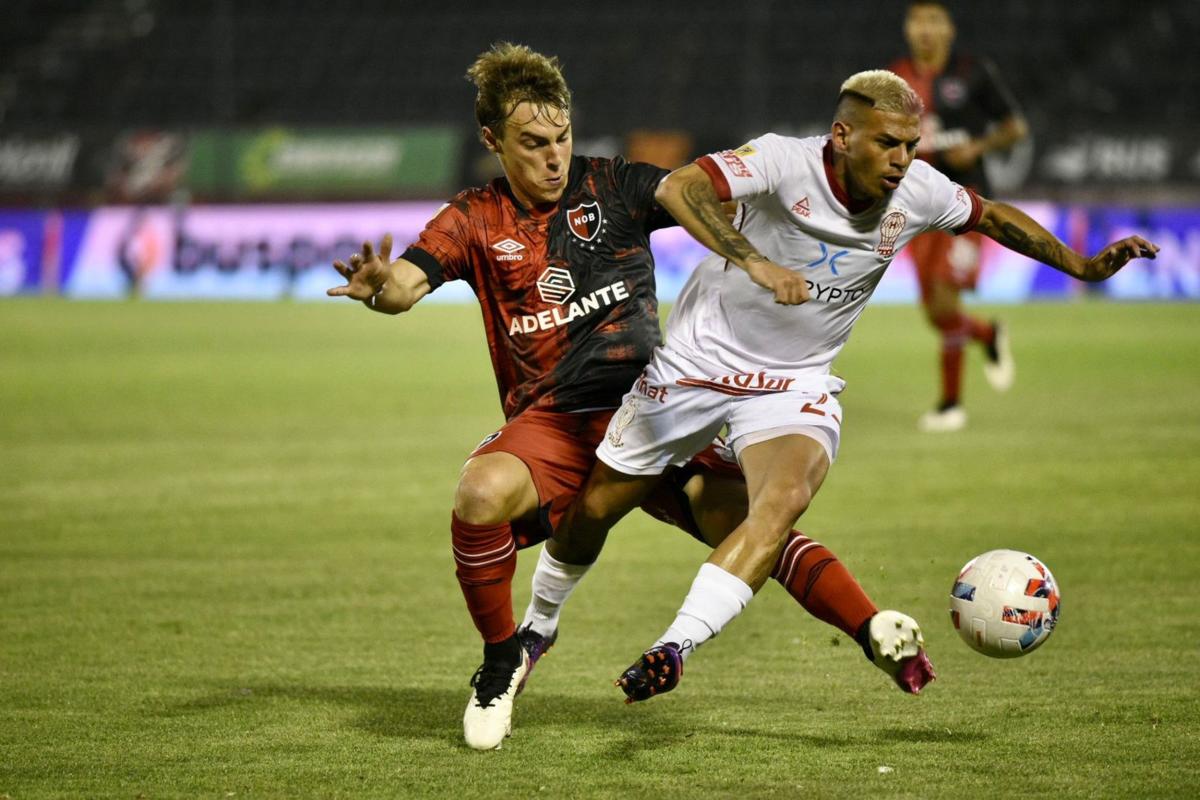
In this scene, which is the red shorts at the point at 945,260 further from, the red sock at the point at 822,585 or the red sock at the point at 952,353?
the red sock at the point at 822,585

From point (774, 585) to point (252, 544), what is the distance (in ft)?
8.27

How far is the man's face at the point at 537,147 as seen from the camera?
506cm

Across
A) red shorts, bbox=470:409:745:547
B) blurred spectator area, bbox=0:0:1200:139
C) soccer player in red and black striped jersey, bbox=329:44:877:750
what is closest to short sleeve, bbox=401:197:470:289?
soccer player in red and black striped jersey, bbox=329:44:877:750

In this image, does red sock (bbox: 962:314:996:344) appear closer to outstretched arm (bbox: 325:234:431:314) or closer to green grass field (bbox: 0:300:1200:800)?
green grass field (bbox: 0:300:1200:800)

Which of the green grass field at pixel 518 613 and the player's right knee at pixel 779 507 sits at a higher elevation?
the player's right knee at pixel 779 507

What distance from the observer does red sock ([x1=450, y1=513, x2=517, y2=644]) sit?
4.82 m

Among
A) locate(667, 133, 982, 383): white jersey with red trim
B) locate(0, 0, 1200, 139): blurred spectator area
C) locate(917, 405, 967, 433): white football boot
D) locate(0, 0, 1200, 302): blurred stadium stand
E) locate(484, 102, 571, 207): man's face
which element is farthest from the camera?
locate(0, 0, 1200, 139): blurred spectator area

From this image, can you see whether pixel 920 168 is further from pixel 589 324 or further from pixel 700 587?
pixel 700 587

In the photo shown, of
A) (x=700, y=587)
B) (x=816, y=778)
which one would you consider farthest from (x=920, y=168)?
(x=816, y=778)

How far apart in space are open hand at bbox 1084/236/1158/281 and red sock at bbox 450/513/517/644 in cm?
195

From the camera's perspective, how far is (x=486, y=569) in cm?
484

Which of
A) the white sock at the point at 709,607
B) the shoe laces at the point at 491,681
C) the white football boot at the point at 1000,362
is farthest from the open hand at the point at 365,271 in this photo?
the white football boot at the point at 1000,362

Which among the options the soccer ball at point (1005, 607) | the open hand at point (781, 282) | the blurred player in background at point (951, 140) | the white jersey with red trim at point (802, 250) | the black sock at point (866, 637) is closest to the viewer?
the open hand at point (781, 282)

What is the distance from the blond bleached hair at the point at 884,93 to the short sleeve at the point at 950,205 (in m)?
0.33
